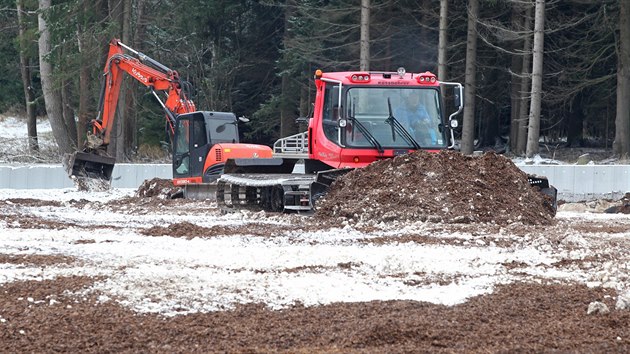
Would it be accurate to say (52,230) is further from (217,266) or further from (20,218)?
(217,266)

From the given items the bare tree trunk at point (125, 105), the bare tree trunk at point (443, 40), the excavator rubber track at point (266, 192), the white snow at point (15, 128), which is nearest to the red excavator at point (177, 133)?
the excavator rubber track at point (266, 192)

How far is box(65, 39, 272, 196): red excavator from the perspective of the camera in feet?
75.4

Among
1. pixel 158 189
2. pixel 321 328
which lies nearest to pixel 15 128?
pixel 158 189

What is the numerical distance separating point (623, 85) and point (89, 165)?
61.9ft

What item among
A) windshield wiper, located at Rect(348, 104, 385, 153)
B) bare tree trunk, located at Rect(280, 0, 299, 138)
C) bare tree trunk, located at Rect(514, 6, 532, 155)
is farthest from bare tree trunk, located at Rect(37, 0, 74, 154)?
windshield wiper, located at Rect(348, 104, 385, 153)

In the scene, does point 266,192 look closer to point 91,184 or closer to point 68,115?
point 91,184

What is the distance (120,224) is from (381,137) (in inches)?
181

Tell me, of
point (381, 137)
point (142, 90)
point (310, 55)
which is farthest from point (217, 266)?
point (142, 90)

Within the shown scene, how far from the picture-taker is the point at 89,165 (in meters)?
26.0

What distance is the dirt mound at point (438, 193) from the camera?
13.9 meters

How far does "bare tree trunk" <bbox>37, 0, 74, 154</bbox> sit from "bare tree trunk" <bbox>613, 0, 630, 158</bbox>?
65.3ft

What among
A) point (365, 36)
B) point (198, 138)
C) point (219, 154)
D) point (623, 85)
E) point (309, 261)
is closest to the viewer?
point (309, 261)

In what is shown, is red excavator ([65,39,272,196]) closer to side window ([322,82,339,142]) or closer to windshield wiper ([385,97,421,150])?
side window ([322,82,339,142])

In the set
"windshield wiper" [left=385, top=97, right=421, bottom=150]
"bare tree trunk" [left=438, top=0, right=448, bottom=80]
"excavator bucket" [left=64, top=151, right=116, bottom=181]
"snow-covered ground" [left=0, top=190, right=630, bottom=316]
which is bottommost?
"excavator bucket" [left=64, top=151, right=116, bottom=181]
